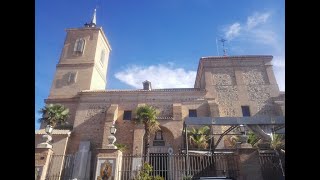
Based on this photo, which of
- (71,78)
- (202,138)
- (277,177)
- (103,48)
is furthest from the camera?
(103,48)

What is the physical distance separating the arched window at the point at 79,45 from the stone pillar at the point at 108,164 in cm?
2196

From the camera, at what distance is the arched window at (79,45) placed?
30.9m

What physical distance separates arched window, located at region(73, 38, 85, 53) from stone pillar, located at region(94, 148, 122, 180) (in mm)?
21960

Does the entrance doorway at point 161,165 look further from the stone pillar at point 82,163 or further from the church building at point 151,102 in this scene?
the stone pillar at point 82,163

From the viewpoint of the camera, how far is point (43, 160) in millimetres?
11406

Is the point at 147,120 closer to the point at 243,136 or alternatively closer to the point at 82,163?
the point at 82,163

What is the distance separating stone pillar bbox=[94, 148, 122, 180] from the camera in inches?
429

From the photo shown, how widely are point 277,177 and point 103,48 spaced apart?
2812 cm

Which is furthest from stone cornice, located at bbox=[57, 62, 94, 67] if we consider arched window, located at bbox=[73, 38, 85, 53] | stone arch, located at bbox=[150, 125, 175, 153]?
stone arch, located at bbox=[150, 125, 175, 153]

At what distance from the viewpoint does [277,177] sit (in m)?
11.0

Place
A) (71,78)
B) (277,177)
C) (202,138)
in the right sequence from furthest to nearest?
1. (71,78)
2. (202,138)
3. (277,177)
